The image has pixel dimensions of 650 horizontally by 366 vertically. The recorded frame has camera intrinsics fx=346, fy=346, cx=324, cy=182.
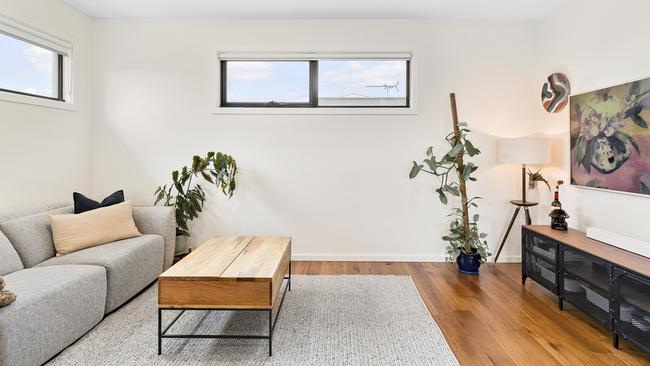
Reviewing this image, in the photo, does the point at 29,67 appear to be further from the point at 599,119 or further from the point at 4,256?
the point at 599,119

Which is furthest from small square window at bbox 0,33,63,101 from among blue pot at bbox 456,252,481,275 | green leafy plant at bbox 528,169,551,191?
green leafy plant at bbox 528,169,551,191

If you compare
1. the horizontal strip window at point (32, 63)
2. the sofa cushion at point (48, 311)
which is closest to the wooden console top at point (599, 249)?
the sofa cushion at point (48, 311)

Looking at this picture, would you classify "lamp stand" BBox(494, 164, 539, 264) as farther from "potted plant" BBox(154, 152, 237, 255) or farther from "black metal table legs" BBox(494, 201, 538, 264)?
"potted plant" BBox(154, 152, 237, 255)

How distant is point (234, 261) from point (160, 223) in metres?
1.36

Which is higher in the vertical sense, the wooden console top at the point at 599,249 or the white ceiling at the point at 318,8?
the white ceiling at the point at 318,8

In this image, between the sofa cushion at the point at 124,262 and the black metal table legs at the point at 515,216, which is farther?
the black metal table legs at the point at 515,216

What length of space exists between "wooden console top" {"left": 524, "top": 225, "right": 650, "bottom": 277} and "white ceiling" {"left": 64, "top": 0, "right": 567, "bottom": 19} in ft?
7.16

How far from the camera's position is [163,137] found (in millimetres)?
3820

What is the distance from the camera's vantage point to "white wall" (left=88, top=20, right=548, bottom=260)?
3738 millimetres

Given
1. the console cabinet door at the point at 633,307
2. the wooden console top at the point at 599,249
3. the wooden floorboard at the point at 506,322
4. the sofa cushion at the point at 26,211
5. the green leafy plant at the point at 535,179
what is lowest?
the wooden floorboard at the point at 506,322

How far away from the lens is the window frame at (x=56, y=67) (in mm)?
2807

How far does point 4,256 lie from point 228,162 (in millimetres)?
1837

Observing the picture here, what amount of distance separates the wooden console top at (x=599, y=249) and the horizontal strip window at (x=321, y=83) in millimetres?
1888

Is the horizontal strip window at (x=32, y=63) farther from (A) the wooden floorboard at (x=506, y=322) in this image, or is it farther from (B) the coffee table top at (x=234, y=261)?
(A) the wooden floorboard at (x=506, y=322)
